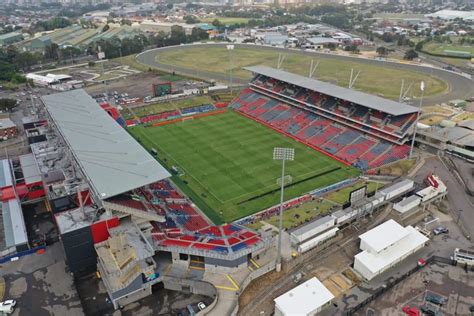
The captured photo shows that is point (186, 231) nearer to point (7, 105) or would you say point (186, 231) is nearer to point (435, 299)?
point (435, 299)

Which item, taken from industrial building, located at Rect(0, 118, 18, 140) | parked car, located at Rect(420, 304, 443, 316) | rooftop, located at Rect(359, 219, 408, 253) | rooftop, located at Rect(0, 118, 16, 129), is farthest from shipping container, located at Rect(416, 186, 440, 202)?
rooftop, located at Rect(0, 118, 16, 129)

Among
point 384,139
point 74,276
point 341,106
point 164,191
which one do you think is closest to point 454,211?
point 384,139


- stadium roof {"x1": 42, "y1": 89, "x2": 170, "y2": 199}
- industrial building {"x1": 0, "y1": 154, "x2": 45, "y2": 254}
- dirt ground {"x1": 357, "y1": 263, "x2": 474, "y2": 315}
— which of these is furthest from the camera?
industrial building {"x1": 0, "y1": 154, "x2": 45, "y2": 254}

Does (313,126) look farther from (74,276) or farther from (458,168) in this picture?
(74,276)

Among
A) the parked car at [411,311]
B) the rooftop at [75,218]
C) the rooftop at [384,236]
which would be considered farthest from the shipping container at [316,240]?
the rooftop at [75,218]

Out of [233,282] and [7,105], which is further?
[7,105]

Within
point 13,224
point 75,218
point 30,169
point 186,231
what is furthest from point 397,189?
point 30,169

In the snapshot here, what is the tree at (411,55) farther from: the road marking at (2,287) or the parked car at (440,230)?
the road marking at (2,287)

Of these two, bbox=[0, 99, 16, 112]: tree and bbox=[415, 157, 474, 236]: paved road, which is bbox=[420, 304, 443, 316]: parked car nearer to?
bbox=[415, 157, 474, 236]: paved road
